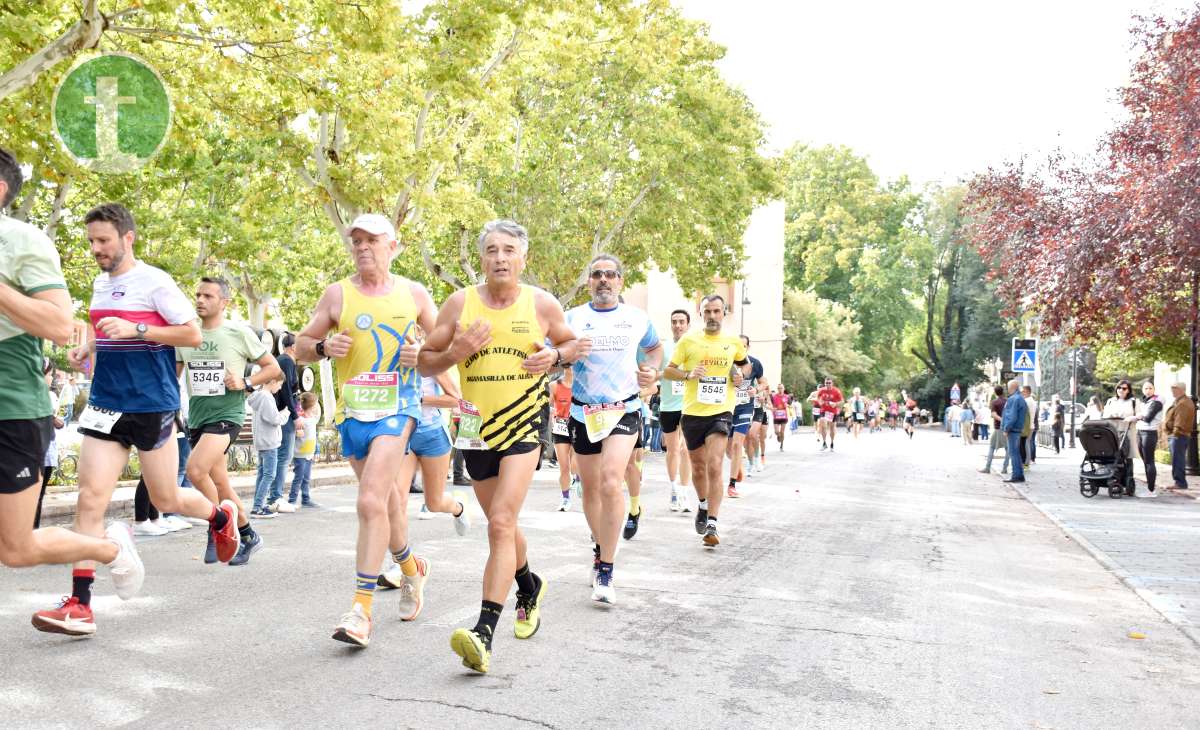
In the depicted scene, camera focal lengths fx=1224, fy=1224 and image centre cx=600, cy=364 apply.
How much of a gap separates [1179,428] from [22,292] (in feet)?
63.8

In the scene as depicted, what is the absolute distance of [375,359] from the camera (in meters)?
6.17

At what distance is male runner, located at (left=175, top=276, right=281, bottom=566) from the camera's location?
27.7ft

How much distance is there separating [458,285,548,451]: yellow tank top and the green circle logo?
10466mm

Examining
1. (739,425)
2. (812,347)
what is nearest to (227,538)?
(739,425)

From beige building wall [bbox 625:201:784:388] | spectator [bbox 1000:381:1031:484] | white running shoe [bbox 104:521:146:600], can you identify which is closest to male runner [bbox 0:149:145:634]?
white running shoe [bbox 104:521:146:600]

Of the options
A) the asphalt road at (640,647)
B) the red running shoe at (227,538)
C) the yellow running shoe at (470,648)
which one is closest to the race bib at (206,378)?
the asphalt road at (640,647)

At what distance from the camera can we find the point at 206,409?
8562mm

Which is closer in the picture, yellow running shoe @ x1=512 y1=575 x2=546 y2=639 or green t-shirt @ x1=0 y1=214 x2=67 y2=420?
green t-shirt @ x1=0 y1=214 x2=67 y2=420

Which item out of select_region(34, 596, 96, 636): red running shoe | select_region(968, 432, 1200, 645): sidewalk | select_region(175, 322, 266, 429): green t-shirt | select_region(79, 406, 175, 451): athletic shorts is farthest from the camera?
select_region(968, 432, 1200, 645): sidewalk

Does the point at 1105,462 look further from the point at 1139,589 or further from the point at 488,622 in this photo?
the point at 488,622

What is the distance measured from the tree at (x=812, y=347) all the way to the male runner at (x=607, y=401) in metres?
61.0

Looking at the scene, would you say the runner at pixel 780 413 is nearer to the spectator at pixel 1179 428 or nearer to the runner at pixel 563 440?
the spectator at pixel 1179 428

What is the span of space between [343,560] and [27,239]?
4706mm

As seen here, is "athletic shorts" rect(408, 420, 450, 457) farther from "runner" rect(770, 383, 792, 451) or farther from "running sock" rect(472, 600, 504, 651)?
"runner" rect(770, 383, 792, 451)
